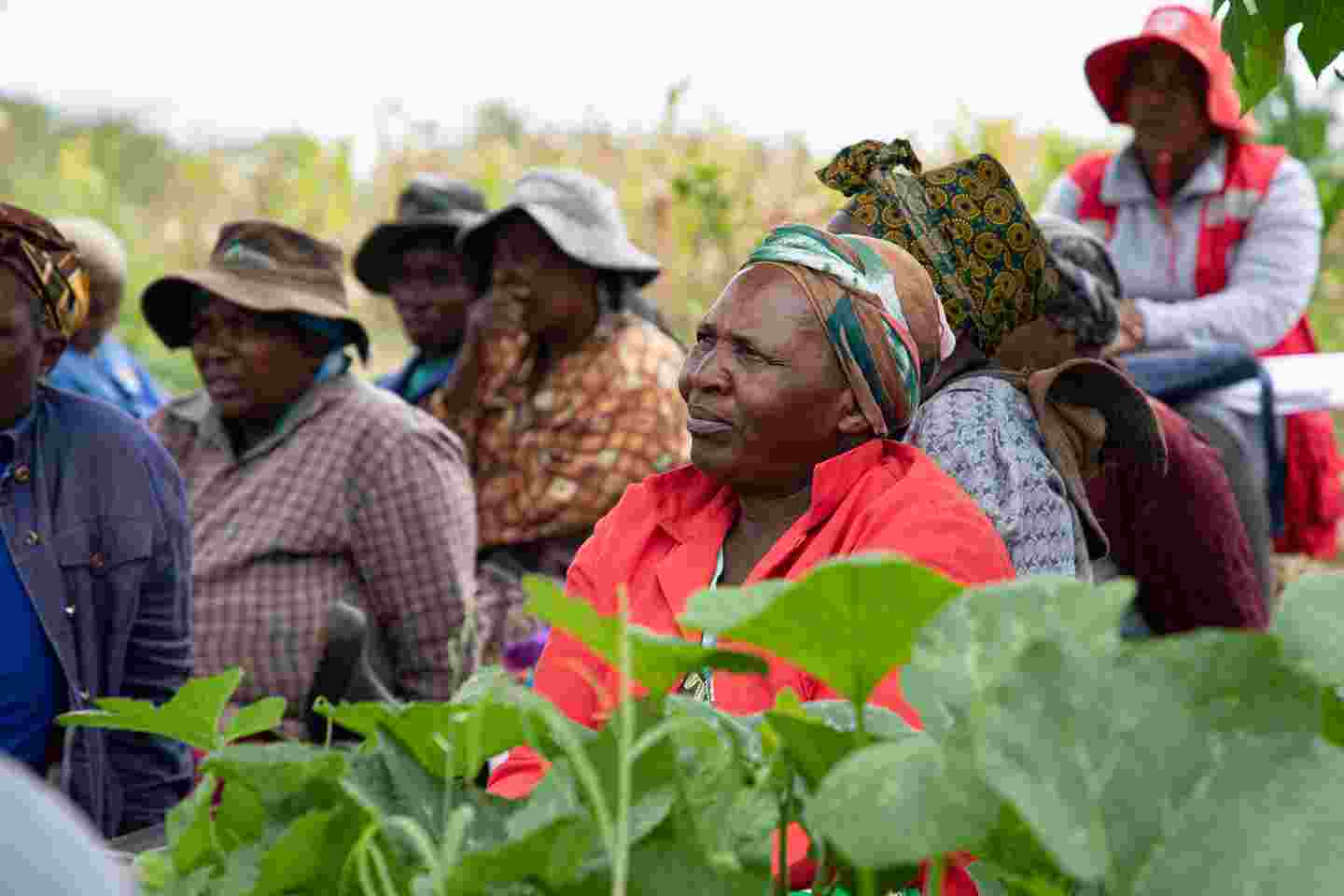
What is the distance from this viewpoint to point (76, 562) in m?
2.91

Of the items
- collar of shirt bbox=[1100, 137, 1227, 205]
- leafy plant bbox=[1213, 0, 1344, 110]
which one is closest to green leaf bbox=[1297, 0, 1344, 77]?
leafy plant bbox=[1213, 0, 1344, 110]

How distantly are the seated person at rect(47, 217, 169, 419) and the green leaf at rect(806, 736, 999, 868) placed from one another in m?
4.63

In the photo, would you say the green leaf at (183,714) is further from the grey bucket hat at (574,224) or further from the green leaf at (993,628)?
the grey bucket hat at (574,224)

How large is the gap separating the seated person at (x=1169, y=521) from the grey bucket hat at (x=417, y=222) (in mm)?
2710

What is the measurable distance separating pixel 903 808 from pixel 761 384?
148 centimetres

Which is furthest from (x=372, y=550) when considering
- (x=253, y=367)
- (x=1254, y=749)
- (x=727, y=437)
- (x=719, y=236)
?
(x=719, y=236)

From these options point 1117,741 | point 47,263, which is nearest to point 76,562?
point 47,263

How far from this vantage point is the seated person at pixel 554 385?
4934 millimetres

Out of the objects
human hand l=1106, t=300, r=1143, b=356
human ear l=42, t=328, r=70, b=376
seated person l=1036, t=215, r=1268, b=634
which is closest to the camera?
human ear l=42, t=328, r=70, b=376

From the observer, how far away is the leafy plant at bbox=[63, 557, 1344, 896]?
738mm

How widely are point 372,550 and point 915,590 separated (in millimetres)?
3338

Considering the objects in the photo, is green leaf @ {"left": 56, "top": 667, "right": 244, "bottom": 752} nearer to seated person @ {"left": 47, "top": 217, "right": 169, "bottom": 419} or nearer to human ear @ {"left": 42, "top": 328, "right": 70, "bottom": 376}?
human ear @ {"left": 42, "top": 328, "right": 70, "bottom": 376}

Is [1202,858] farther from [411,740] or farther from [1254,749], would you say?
[411,740]

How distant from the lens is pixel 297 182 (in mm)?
10750
